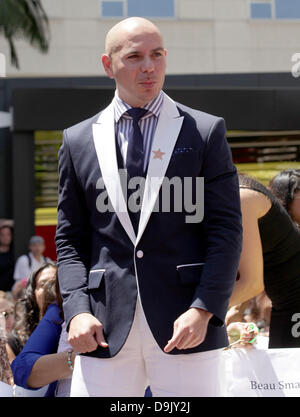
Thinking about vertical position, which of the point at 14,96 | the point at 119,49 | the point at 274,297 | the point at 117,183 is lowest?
the point at 274,297

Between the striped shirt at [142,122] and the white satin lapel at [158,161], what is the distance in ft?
0.11

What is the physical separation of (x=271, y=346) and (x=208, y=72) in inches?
518

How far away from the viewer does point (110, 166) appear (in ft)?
7.45

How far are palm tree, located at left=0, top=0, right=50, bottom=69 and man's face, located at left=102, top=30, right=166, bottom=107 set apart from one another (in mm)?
11684

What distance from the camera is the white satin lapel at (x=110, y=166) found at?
2.23 meters

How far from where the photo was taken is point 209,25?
52.6ft

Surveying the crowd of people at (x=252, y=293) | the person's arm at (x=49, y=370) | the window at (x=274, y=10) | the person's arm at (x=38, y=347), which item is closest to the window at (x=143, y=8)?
the window at (x=274, y=10)

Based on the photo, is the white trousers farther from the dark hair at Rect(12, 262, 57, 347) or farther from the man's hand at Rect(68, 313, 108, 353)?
the dark hair at Rect(12, 262, 57, 347)

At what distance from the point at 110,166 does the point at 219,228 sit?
1.29 ft

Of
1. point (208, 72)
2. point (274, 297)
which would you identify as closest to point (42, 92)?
point (208, 72)

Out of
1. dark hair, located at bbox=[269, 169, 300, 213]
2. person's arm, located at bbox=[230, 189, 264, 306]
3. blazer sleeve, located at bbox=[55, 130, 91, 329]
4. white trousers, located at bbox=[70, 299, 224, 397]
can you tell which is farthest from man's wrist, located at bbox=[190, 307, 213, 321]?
dark hair, located at bbox=[269, 169, 300, 213]

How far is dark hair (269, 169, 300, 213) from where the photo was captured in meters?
3.62

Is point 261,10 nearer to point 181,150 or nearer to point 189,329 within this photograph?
point 181,150
